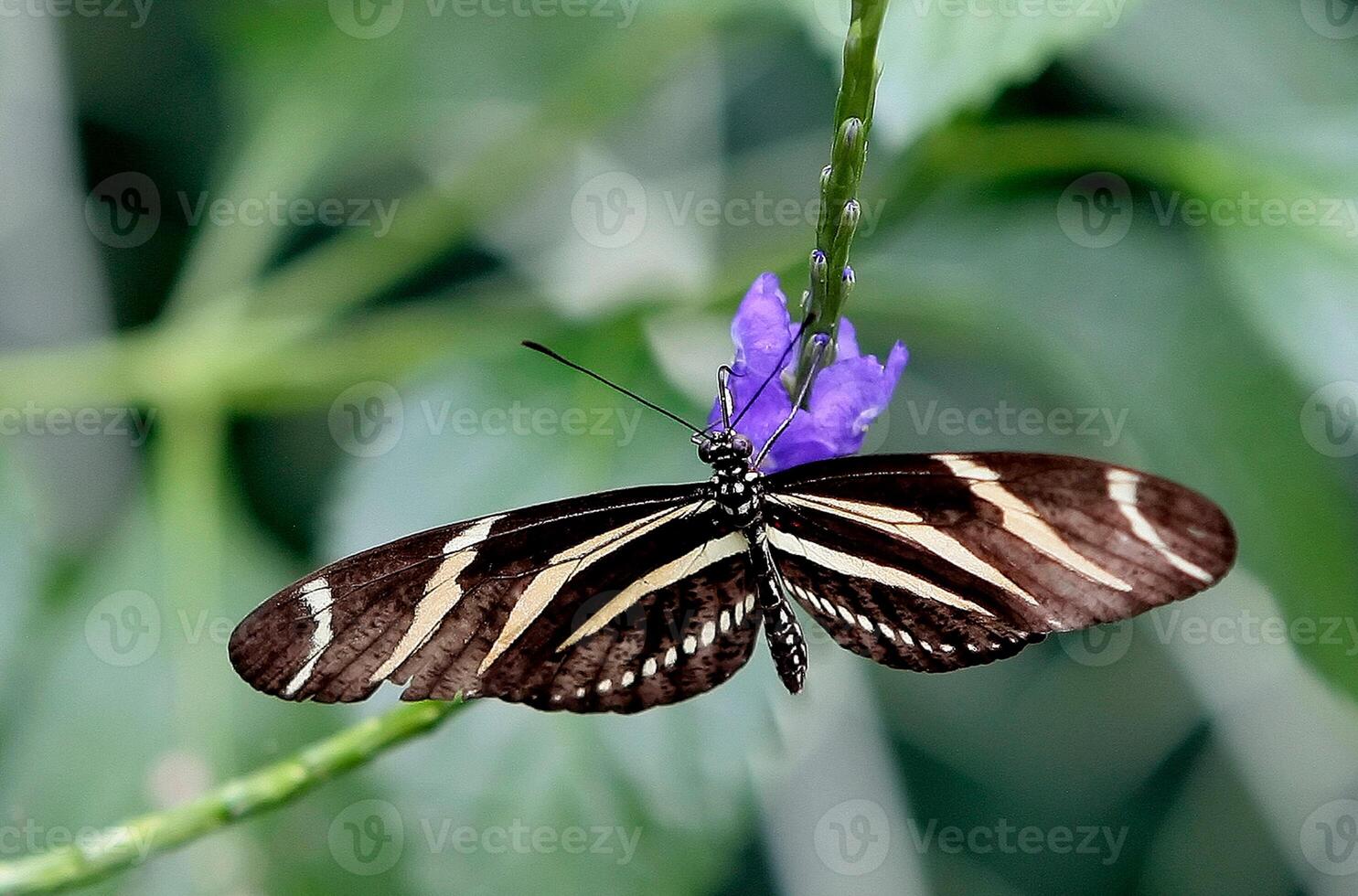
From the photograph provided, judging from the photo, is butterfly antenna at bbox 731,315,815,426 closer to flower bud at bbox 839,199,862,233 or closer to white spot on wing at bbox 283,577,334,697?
flower bud at bbox 839,199,862,233

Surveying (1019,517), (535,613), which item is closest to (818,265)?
(1019,517)

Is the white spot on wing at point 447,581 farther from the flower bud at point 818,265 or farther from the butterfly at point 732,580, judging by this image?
the flower bud at point 818,265

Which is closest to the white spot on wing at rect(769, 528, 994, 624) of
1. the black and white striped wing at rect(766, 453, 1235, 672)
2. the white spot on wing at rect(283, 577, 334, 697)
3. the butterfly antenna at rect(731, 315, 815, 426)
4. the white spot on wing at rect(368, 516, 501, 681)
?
the black and white striped wing at rect(766, 453, 1235, 672)

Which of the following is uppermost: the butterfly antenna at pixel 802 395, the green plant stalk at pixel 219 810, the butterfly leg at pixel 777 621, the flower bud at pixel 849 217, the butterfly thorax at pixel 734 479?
the flower bud at pixel 849 217

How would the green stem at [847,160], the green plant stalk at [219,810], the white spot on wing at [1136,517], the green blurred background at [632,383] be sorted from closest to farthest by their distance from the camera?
the green stem at [847,160], the white spot on wing at [1136,517], the green plant stalk at [219,810], the green blurred background at [632,383]

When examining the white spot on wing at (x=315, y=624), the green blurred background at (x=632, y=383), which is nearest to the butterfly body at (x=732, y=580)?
the white spot on wing at (x=315, y=624)

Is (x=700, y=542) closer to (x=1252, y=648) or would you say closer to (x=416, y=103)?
(x=1252, y=648)
